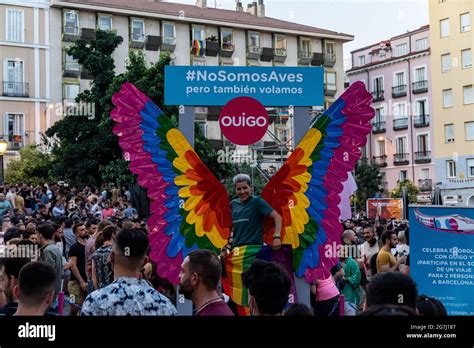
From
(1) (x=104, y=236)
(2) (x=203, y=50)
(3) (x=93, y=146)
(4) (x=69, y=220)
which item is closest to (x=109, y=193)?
(3) (x=93, y=146)

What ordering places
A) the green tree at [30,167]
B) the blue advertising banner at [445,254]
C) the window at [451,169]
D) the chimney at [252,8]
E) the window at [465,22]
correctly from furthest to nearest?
1. the chimney at [252,8]
2. the window at [451,169]
3. the window at [465,22]
4. the green tree at [30,167]
5. the blue advertising banner at [445,254]

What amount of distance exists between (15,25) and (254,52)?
13139 millimetres

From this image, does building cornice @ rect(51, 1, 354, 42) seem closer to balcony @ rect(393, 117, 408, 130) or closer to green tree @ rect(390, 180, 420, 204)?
balcony @ rect(393, 117, 408, 130)

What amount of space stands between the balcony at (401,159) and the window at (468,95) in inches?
323

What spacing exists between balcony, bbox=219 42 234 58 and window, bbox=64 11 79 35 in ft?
27.1

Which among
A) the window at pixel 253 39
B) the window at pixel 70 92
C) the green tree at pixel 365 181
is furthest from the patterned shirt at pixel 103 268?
the window at pixel 253 39

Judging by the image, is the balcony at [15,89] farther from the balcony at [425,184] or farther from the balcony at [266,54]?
the balcony at [425,184]

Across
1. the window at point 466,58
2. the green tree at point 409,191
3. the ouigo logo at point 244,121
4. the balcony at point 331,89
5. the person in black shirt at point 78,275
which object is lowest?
the person in black shirt at point 78,275

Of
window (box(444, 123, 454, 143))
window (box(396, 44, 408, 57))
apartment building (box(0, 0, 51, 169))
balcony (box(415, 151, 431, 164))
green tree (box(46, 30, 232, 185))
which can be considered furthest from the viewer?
window (box(396, 44, 408, 57))

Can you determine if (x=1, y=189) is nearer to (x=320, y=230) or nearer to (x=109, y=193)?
(x=109, y=193)

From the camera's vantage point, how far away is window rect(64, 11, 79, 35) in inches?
1484

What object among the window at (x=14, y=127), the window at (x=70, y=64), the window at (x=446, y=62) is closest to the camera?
the window at (x=14, y=127)

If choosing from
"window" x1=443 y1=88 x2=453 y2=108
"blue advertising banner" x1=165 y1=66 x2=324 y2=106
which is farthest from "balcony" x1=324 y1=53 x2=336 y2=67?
"blue advertising banner" x1=165 y1=66 x2=324 y2=106

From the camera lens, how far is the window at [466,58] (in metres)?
37.2
